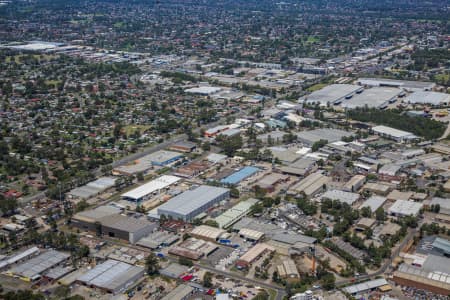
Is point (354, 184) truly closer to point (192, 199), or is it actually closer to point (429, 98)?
point (192, 199)

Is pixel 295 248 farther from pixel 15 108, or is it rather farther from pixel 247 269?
pixel 15 108

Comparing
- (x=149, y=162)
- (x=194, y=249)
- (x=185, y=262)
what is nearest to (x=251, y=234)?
(x=194, y=249)

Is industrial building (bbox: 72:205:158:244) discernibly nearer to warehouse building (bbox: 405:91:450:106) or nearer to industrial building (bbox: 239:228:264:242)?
industrial building (bbox: 239:228:264:242)

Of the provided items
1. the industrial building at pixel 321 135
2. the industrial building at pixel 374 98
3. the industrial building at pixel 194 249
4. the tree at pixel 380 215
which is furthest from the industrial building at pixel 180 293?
the industrial building at pixel 374 98

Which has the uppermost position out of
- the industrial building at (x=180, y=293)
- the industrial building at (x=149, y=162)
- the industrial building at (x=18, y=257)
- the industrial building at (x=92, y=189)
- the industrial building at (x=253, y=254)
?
the industrial building at (x=253, y=254)

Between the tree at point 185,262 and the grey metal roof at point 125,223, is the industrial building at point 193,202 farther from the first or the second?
the tree at point 185,262
